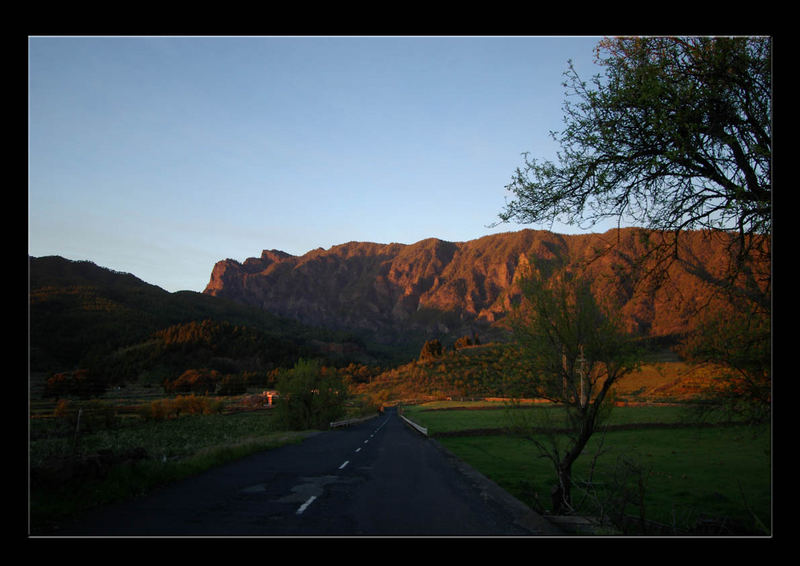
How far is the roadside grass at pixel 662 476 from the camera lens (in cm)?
1090

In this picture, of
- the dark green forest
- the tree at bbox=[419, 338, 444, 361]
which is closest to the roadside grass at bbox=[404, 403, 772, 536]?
the dark green forest

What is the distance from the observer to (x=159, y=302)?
12112cm

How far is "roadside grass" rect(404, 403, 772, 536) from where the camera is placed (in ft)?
35.8

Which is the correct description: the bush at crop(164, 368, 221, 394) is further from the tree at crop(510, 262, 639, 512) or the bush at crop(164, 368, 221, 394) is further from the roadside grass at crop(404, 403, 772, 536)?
the tree at crop(510, 262, 639, 512)

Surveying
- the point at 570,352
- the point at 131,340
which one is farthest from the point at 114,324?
the point at 570,352

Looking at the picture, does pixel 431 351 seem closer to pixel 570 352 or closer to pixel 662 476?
pixel 662 476

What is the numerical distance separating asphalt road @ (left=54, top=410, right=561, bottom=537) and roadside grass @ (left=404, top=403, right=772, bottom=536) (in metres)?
2.10

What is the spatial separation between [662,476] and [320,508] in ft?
51.3

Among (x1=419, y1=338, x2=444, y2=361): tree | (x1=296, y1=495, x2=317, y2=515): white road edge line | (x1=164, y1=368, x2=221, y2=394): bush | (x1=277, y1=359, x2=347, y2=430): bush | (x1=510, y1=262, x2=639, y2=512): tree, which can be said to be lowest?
(x1=419, y1=338, x2=444, y2=361): tree

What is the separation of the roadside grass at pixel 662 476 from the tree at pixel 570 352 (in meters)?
0.60

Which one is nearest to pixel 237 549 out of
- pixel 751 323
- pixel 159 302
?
pixel 751 323

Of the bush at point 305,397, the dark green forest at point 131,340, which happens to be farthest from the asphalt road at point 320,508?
the bush at point 305,397

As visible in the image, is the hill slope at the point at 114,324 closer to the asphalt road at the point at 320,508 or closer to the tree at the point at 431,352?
the asphalt road at the point at 320,508
